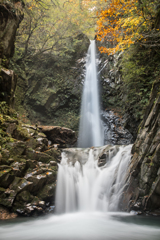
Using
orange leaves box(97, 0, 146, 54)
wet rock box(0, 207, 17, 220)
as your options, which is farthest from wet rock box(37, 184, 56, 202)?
orange leaves box(97, 0, 146, 54)

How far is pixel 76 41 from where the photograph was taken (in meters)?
16.3

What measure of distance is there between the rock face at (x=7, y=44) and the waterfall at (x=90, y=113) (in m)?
8.28

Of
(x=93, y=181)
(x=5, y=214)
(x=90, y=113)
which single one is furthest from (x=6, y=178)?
(x=90, y=113)

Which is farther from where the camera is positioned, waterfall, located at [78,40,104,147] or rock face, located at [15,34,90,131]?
rock face, located at [15,34,90,131]

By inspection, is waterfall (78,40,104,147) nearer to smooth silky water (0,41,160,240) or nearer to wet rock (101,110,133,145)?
wet rock (101,110,133,145)

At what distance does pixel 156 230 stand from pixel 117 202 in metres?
2.04

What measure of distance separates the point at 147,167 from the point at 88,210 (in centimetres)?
269

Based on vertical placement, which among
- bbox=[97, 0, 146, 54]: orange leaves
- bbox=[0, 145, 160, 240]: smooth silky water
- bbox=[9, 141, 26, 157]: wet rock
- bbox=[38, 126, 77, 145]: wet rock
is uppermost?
bbox=[97, 0, 146, 54]: orange leaves

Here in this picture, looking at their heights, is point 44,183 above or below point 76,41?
below

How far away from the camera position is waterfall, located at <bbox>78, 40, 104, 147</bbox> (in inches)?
573

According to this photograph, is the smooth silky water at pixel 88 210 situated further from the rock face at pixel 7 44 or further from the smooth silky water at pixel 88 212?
the rock face at pixel 7 44

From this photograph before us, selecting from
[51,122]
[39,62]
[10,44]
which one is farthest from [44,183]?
[39,62]

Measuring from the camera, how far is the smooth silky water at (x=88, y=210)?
138 inches

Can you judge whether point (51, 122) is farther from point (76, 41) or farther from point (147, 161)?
point (147, 161)
